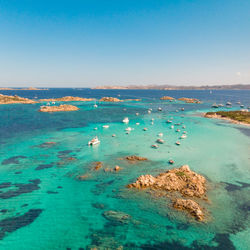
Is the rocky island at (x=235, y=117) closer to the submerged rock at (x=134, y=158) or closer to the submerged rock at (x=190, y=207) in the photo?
the submerged rock at (x=134, y=158)

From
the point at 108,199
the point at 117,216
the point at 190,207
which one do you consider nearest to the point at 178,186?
the point at 190,207

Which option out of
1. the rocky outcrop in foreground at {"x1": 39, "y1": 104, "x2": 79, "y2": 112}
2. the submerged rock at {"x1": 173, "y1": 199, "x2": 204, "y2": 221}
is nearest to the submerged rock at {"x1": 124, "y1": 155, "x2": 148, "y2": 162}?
the submerged rock at {"x1": 173, "y1": 199, "x2": 204, "y2": 221}

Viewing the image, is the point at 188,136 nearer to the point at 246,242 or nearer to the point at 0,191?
the point at 246,242

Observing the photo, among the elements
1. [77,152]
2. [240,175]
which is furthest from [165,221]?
[77,152]

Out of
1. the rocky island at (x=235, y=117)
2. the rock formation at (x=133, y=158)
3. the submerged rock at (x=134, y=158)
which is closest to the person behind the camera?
the rock formation at (x=133, y=158)

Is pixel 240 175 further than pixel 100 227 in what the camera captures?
Yes

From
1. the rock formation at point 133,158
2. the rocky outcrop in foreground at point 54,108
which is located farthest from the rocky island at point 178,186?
the rocky outcrop in foreground at point 54,108

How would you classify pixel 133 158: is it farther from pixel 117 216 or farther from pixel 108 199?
pixel 117 216
